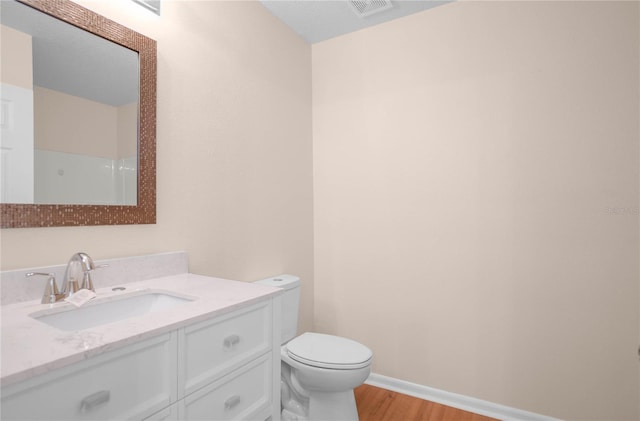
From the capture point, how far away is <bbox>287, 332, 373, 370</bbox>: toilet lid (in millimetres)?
1642

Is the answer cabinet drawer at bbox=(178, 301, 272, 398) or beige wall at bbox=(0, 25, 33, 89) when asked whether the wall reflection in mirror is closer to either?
beige wall at bbox=(0, 25, 33, 89)

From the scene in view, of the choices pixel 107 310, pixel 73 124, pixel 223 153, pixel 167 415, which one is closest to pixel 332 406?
pixel 167 415

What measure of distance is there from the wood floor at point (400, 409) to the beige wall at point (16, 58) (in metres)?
2.20

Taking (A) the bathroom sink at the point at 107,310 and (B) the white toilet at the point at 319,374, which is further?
(B) the white toilet at the point at 319,374

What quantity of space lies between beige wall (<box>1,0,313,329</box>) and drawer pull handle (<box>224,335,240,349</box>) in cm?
64

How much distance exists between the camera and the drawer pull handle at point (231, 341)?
3.63 ft

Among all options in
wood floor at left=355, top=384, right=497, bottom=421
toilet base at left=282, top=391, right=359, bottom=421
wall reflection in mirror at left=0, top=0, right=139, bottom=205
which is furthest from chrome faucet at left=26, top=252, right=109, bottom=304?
wood floor at left=355, top=384, right=497, bottom=421

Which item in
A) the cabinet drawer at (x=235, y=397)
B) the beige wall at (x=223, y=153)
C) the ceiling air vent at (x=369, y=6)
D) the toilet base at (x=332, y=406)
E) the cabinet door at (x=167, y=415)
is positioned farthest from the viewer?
the ceiling air vent at (x=369, y=6)

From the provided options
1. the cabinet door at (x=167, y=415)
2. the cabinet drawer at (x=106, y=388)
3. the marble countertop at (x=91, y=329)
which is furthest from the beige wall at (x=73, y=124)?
the cabinet door at (x=167, y=415)

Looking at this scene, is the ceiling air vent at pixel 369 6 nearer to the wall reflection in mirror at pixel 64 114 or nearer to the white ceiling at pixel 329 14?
the white ceiling at pixel 329 14

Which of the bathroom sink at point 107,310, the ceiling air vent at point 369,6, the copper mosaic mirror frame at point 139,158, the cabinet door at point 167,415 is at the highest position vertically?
the ceiling air vent at point 369,6

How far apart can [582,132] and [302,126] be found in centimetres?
168

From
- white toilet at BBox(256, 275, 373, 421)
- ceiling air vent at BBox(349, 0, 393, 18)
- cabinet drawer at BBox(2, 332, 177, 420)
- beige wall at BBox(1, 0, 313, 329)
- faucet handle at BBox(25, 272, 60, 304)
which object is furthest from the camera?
ceiling air vent at BBox(349, 0, 393, 18)

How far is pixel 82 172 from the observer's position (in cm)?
130
